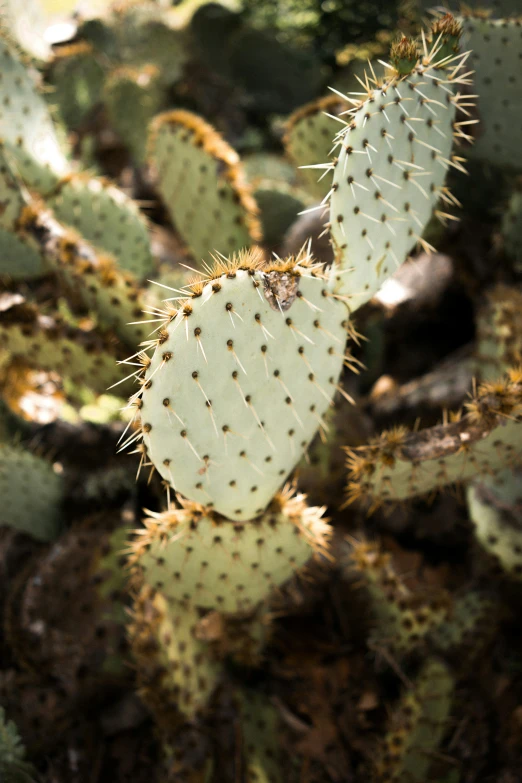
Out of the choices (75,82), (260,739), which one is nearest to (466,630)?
(260,739)

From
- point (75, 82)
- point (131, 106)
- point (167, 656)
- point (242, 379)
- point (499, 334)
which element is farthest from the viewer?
point (75, 82)

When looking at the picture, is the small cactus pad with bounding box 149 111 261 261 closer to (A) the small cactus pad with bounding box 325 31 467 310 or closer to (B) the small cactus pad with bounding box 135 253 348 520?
(A) the small cactus pad with bounding box 325 31 467 310

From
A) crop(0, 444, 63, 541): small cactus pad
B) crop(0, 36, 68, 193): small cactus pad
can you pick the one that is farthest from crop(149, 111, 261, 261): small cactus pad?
crop(0, 444, 63, 541): small cactus pad

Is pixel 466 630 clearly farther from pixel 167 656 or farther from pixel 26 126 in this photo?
pixel 26 126

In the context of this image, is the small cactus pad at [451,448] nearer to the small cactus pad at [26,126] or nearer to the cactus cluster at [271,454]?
the cactus cluster at [271,454]

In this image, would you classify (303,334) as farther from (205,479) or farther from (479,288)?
(479,288)

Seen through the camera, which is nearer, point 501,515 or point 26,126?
point 501,515

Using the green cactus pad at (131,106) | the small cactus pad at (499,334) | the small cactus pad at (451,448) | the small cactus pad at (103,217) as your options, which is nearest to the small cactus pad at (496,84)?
the small cactus pad at (499,334)

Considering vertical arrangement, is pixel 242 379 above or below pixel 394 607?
above
